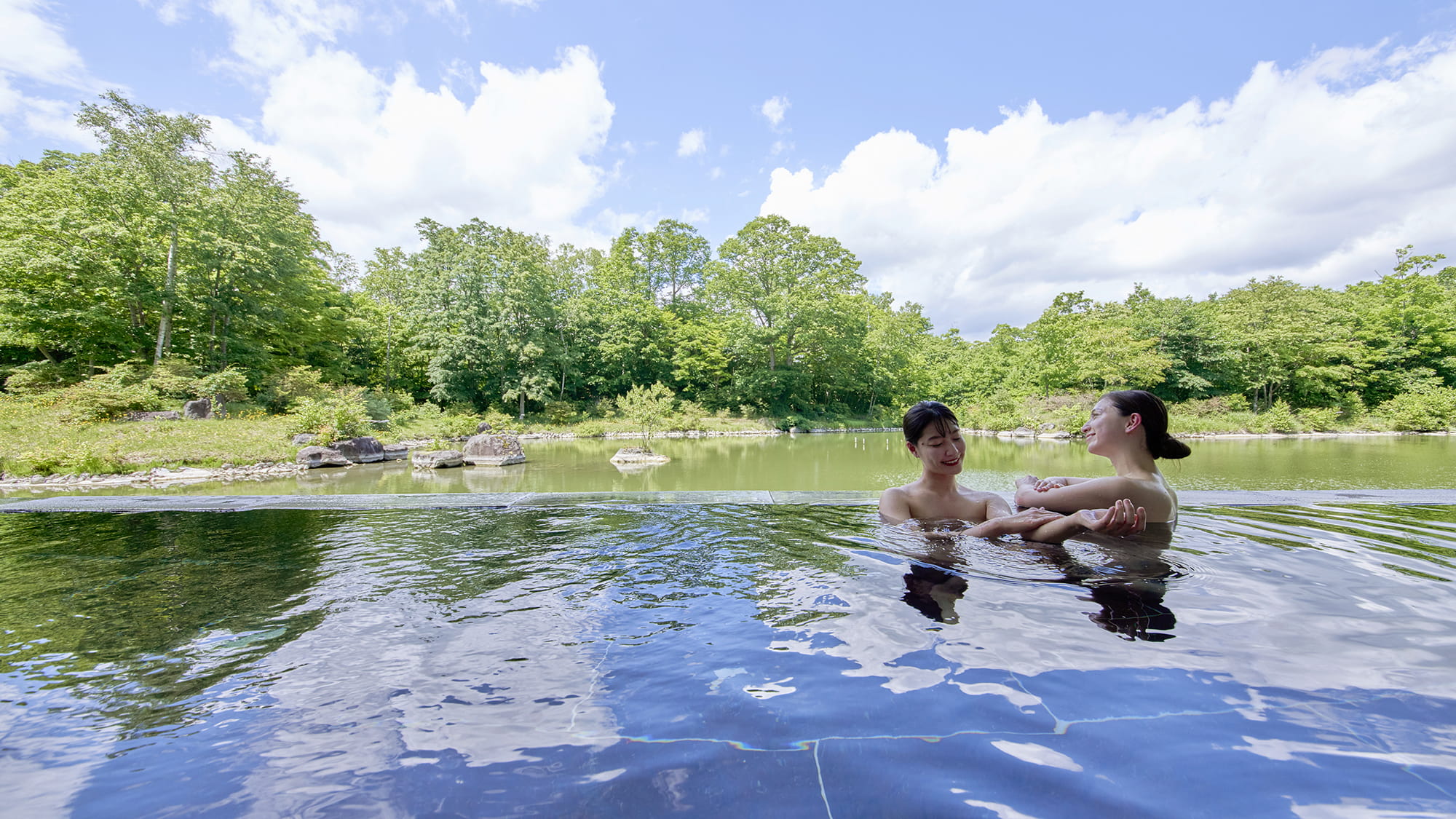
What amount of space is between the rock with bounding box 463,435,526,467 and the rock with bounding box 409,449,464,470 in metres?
0.53

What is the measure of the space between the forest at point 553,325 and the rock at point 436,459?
6.63m

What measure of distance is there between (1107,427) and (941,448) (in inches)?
27.8

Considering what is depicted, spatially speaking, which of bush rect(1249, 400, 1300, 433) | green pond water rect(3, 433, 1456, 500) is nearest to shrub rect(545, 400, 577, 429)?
green pond water rect(3, 433, 1456, 500)

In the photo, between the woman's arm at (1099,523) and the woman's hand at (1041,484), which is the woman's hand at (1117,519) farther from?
the woman's hand at (1041,484)

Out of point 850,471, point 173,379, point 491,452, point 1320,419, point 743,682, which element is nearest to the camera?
point 743,682

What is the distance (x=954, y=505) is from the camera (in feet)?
9.77

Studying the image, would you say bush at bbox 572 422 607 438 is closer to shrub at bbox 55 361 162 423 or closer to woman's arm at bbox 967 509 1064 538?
shrub at bbox 55 361 162 423

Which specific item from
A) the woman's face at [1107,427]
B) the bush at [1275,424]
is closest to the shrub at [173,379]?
the woman's face at [1107,427]

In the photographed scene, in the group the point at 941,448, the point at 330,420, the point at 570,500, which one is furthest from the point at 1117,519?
the point at 330,420

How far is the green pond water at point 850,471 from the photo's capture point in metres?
9.66

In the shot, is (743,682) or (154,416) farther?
(154,416)

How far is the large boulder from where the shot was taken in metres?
14.5

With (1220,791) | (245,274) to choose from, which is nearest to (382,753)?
(1220,791)

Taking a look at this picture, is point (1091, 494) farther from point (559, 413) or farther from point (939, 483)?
point (559, 413)
